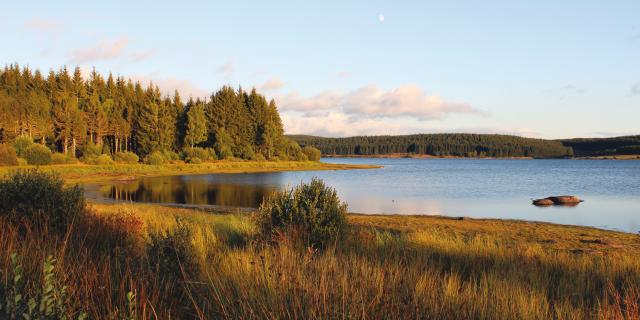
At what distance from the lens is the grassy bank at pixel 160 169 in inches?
1909

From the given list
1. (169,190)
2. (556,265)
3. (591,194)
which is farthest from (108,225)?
→ (591,194)

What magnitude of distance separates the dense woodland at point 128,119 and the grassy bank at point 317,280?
6075cm

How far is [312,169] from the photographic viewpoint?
8912cm

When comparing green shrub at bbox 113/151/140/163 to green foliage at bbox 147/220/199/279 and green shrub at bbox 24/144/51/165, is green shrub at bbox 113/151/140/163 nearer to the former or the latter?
green shrub at bbox 24/144/51/165

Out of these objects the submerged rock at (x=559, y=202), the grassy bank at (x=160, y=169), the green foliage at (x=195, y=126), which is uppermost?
the green foliage at (x=195, y=126)

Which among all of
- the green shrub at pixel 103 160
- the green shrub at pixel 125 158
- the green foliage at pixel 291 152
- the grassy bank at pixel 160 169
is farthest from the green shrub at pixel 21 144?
the green foliage at pixel 291 152

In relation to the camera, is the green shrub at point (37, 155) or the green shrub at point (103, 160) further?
the green shrub at point (103, 160)

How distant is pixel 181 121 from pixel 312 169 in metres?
27.3

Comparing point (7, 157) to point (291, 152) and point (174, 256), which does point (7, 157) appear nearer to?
point (174, 256)

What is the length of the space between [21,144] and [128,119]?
2313cm

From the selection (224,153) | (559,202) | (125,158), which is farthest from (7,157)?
(559,202)

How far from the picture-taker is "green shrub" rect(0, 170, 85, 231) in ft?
27.8

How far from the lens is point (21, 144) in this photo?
172 ft

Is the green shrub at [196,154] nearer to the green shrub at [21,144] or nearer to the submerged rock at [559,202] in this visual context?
the green shrub at [21,144]
